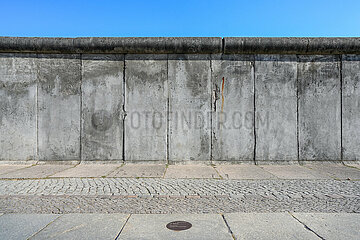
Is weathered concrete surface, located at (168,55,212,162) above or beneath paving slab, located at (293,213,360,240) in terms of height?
above

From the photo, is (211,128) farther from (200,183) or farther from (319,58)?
(319,58)

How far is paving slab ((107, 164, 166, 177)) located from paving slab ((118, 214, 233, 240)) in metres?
1.90

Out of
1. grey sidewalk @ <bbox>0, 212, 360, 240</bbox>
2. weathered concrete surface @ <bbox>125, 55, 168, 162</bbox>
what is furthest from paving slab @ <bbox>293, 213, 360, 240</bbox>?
weathered concrete surface @ <bbox>125, 55, 168, 162</bbox>

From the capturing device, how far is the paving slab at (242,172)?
4421mm

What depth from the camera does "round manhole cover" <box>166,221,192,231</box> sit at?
92.5 inches

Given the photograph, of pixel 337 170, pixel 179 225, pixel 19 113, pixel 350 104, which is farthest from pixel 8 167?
pixel 350 104

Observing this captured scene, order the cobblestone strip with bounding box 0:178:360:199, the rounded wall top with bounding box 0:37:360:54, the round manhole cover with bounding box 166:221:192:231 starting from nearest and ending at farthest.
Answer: the round manhole cover with bounding box 166:221:192:231, the cobblestone strip with bounding box 0:178:360:199, the rounded wall top with bounding box 0:37:360:54

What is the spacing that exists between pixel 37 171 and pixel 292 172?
606cm

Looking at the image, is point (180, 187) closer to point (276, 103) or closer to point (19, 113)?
point (276, 103)

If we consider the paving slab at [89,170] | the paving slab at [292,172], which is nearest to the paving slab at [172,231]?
the paving slab at [89,170]

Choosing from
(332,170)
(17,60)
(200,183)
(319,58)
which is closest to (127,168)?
(200,183)

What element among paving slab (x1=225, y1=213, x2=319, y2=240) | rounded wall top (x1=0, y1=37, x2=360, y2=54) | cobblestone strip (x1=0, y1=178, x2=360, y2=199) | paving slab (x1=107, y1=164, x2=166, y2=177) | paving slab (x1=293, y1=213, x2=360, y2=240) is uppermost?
rounded wall top (x1=0, y1=37, x2=360, y2=54)

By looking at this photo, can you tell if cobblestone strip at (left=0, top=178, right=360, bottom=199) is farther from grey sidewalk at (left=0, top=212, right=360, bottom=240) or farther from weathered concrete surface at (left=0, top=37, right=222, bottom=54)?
weathered concrete surface at (left=0, top=37, right=222, bottom=54)

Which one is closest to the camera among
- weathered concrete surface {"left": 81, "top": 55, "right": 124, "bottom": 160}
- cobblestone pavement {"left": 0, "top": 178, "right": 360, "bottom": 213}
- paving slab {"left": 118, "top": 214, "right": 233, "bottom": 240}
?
paving slab {"left": 118, "top": 214, "right": 233, "bottom": 240}
